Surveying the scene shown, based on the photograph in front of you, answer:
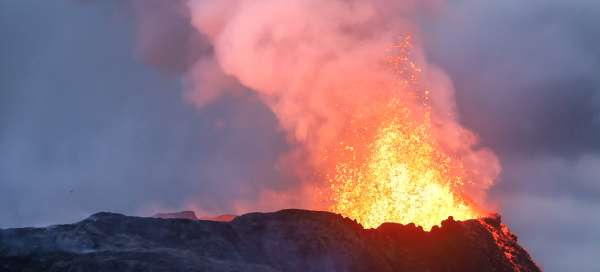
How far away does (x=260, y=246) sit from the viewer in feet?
325

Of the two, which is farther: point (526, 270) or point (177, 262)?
point (526, 270)

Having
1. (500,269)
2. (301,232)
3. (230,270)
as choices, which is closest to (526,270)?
(500,269)

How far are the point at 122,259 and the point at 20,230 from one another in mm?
14887

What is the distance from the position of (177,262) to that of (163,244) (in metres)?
8.44

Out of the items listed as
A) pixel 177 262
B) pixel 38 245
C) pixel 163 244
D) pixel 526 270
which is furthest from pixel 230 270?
pixel 526 270

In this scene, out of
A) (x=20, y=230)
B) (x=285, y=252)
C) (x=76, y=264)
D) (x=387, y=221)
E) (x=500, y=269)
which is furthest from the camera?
(x=387, y=221)

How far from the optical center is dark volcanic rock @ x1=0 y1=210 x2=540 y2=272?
86.5 meters

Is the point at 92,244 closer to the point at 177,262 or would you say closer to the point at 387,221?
the point at 177,262

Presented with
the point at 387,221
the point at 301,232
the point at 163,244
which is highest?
the point at 387,221

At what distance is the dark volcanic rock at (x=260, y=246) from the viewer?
86.5 m

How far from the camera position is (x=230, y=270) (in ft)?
285

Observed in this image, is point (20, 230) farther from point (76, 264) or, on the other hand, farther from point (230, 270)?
point (230, 270)

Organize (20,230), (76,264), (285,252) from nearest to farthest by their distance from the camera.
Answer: (76,264) → (20,230) → (285,252)

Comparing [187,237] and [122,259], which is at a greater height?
[187,237]
